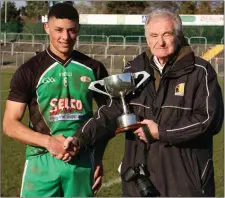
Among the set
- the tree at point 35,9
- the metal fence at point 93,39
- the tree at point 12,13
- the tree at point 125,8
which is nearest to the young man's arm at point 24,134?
the metal fence at point 93,39

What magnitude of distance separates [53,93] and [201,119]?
1.11 metres

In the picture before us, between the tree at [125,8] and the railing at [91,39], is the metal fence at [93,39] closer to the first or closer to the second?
the railing at [91,39]

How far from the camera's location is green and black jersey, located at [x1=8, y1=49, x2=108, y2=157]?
3543 millimetres

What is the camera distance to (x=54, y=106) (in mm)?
3545

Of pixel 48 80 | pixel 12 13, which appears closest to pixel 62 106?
pixel 48 80

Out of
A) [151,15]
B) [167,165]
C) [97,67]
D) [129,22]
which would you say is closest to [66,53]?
[97,67]

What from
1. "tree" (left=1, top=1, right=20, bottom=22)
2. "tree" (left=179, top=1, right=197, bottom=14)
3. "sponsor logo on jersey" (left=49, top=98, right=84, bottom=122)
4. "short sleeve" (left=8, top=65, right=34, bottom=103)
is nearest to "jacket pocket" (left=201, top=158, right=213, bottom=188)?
"sponsor logo on jersey" (left=49, top=98, right=84, bottom=122)

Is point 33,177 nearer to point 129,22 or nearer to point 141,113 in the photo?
point 141,113

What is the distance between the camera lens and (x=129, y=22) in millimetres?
37969

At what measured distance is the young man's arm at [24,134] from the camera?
11.0 ft

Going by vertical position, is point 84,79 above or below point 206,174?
above

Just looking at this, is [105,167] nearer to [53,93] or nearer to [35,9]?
[53,93]

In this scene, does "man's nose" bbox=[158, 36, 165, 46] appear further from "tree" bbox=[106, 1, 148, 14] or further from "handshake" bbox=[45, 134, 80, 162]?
"tree" bbox=[106, 1, 148, 14]

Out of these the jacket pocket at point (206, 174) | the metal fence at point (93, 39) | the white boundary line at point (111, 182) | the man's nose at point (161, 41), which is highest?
the man's nose at point (161, 41)
